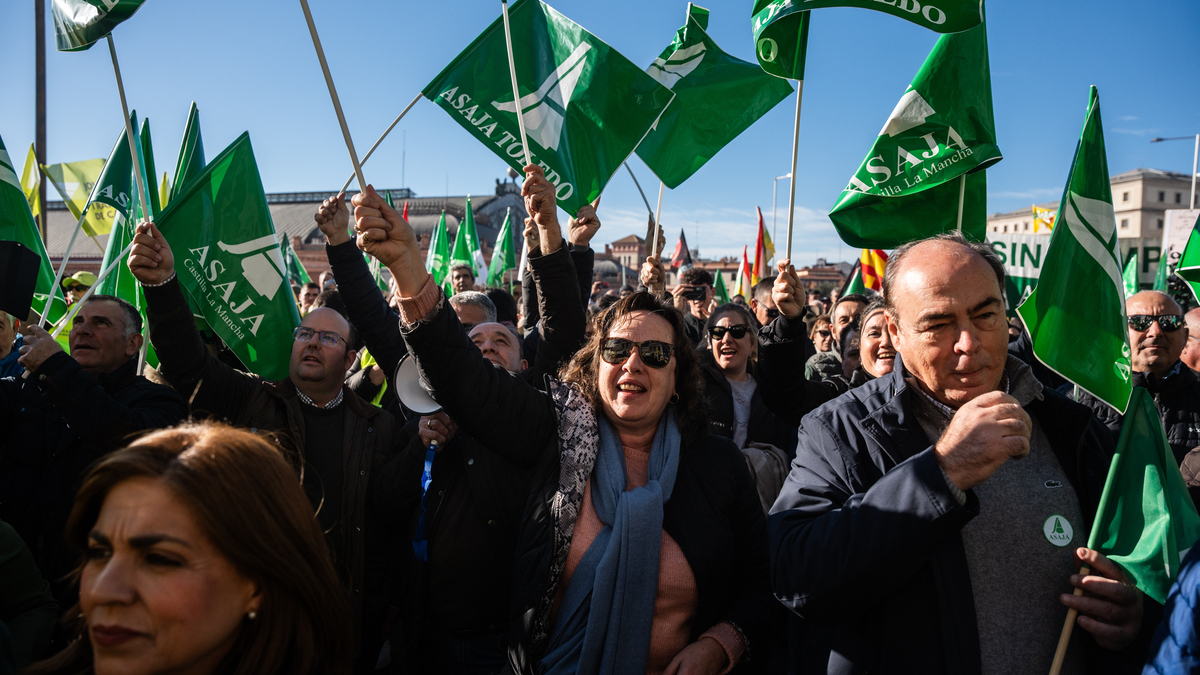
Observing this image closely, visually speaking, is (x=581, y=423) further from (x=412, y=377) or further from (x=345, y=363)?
(x=345, y=363)

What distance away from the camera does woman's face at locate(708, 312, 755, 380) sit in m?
4.19

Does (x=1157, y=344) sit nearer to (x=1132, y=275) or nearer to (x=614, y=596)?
(x=614, y=596)

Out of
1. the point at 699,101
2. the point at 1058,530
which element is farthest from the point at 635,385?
the point at 699,101

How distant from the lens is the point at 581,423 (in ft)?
7.34

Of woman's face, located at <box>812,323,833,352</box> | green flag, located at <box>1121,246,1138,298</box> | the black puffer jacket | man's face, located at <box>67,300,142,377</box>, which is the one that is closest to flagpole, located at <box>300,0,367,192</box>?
man's face, located at <box>67,300,142,377</box>

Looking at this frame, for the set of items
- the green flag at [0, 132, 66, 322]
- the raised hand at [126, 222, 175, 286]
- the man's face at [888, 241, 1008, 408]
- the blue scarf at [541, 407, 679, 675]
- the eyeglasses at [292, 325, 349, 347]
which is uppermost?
the green flag at [0, 132, 66, 322]

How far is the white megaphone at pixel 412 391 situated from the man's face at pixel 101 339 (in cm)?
177

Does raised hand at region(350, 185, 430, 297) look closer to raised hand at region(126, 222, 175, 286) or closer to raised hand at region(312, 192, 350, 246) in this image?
raised hand at region(312, 192, 350, 246)

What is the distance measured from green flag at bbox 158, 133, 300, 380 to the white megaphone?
160cm

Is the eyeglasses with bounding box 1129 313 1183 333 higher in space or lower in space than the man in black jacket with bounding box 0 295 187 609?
higher

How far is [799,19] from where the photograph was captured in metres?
3.24

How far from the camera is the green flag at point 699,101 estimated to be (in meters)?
4.59

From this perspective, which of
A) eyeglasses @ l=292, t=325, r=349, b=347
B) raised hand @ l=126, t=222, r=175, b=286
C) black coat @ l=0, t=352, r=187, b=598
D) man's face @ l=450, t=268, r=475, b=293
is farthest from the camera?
man's face @ l=450, t=268, r=475, b=293

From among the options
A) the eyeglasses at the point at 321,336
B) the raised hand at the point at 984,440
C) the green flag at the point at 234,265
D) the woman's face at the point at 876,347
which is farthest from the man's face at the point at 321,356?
the woman's face at the point at 876,347
